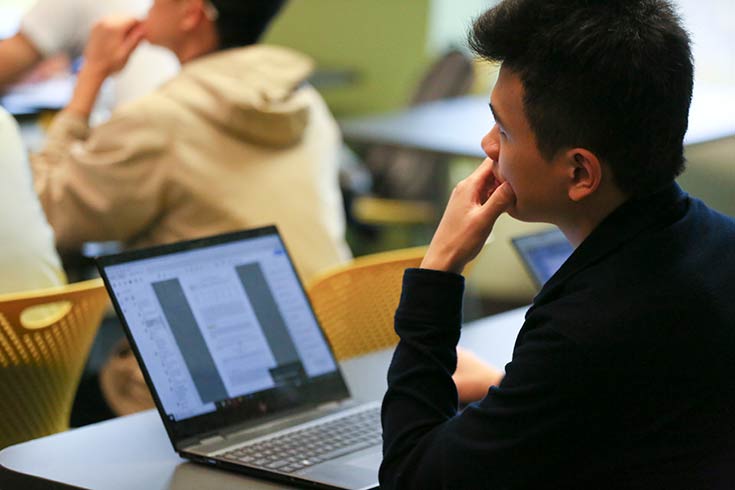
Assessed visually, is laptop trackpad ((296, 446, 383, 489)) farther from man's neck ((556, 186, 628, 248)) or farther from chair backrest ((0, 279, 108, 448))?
chair backrest ((0, 279, 108, 448))

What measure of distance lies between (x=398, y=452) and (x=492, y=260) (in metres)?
2.83

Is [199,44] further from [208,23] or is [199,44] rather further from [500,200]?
[500,200]

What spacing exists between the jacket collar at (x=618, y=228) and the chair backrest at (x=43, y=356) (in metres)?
0.95

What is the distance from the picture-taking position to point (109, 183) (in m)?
2.61

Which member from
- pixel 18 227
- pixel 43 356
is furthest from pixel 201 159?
pixel 43 356

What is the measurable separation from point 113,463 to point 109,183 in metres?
1.19

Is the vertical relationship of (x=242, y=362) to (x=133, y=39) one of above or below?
below

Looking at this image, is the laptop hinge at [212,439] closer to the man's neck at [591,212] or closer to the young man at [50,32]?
the man's neck at [591,212]

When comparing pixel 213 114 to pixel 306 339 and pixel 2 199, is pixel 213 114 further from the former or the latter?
pixel 306 339

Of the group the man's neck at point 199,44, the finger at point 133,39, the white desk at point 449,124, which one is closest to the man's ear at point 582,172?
the white desk at point 449,124

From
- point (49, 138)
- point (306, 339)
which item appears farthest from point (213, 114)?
point (306, 339)

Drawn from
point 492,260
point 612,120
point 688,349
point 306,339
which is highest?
point 612,120

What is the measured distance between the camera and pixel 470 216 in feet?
4.58

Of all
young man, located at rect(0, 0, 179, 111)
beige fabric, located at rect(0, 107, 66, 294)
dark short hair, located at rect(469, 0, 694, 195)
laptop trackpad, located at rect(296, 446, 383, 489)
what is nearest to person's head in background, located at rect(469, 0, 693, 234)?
dark short hair, located at rect(469, 0, 694, 195)
